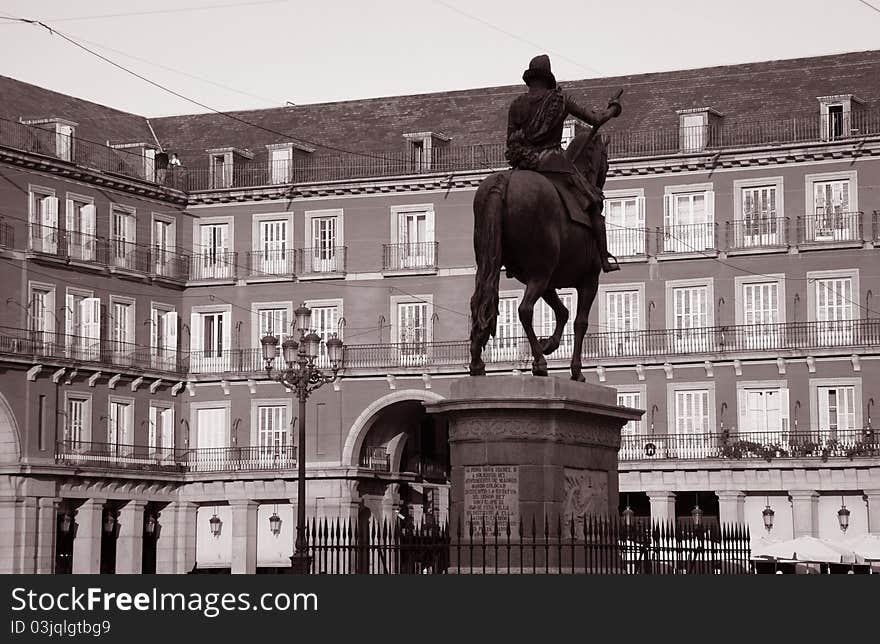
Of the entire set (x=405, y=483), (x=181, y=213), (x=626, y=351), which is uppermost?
(x=181, y=213)

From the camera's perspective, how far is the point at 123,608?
17312 mm

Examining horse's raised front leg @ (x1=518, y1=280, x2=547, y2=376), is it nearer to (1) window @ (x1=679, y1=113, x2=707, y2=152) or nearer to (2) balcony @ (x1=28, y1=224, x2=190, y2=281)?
(1) window @ (x1=679, y1=113, x2=707, y2=152)

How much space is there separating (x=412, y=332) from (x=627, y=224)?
860 cm

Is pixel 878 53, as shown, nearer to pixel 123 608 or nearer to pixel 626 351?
pixel 626 351

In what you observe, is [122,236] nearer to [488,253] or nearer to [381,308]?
[381,308]

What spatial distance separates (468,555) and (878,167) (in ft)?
149

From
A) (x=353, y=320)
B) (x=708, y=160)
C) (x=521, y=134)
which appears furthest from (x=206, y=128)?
(x=521, y=134)

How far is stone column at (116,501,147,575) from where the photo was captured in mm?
68500

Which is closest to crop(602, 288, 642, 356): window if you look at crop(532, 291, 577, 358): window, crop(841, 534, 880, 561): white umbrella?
crop(532, 291, 577, 358): window

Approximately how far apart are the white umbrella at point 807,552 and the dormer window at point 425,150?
80.2ft

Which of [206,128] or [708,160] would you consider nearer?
[708,160]

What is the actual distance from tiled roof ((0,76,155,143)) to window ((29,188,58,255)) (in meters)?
3.22

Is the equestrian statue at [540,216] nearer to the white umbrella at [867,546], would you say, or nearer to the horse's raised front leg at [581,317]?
the horse's raised front leg at [581,317]

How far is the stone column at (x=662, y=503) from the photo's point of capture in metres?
64.9
